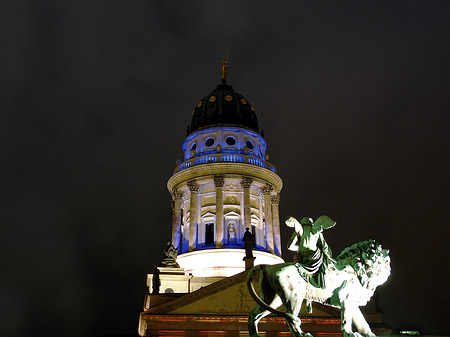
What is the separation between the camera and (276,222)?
181 feet

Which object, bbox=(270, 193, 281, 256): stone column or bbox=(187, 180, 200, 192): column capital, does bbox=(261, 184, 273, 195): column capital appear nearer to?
bbox=(270, 193, 281, 256): stone column

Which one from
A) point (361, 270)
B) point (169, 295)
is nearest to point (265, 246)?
point (169, 295)

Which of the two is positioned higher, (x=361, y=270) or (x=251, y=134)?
(x=251, y=134)

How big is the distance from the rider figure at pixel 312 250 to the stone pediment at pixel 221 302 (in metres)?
25.5

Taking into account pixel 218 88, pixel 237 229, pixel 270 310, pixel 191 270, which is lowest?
pixel 270 310

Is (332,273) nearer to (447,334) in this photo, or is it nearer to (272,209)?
(447,334)

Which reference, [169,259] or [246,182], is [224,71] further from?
[169,259]

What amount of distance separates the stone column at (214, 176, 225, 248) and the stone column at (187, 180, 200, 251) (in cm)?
259

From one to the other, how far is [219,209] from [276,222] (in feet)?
24.2

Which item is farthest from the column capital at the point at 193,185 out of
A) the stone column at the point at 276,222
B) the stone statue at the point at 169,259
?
the stone statue at the point at 169,259

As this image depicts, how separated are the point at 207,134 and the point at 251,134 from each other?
5.18 meters

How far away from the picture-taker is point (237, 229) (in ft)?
172

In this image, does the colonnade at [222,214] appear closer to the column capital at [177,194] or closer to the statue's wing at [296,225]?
the column capital at [177,194]

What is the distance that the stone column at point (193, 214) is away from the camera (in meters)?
51.2
